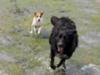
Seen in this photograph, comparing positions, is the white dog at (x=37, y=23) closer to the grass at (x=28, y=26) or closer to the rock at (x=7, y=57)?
the grass at (x=28, y=26)

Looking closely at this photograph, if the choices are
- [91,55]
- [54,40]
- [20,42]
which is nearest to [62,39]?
[54,40]

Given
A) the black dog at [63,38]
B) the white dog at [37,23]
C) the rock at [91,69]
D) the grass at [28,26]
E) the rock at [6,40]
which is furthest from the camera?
the white dog at [37,23]

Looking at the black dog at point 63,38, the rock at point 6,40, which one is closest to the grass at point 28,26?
the rock at point 6,40

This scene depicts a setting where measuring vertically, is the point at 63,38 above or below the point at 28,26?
above

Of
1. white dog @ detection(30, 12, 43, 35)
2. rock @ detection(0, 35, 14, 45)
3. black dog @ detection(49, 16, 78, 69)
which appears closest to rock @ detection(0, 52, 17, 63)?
rock @ detection(0, 35, 14, 45)

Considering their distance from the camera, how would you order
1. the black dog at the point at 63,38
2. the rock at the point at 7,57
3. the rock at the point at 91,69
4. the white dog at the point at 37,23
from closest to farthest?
the black dog at the point at 63,38 → the rock at the point at 91,69 → the rock at the point at 7,57 → the white dog at the point at 37,23

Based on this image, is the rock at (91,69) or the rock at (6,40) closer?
the rock at (91,69)

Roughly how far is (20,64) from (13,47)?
48.2 inches

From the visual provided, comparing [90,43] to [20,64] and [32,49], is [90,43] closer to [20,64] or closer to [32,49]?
[32,49]

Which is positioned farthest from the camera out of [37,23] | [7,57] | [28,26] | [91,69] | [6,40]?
[28,26]

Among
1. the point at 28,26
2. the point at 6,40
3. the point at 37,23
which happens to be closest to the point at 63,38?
the point at 6,40

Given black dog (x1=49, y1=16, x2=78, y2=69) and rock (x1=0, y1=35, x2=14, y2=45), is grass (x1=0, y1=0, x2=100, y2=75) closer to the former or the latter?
rock (x1=0, y1=35, x2=14, y2=45)

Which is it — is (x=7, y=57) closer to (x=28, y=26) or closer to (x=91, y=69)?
(x=91, y=69)

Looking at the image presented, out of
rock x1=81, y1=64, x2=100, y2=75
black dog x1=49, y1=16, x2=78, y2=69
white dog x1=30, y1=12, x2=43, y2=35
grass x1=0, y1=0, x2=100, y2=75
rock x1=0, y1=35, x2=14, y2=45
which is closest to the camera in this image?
black dog x1=49, y1=16, x2=78, y2=69
